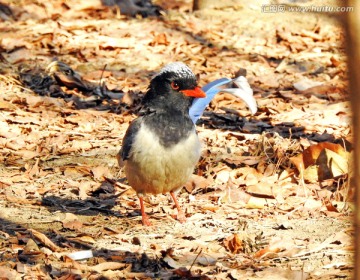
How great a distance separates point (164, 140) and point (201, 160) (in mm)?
1437

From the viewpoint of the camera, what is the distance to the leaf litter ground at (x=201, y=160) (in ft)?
16.8

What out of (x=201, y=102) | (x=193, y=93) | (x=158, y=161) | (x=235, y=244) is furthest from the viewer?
(x=201, y=102)

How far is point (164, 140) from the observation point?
5.93m

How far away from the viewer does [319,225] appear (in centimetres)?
575

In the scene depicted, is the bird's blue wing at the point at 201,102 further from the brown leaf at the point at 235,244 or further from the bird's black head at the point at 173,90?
the brown leaf at the point at 235,244

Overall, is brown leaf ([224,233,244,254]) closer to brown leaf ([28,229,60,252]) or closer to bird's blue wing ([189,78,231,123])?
brown leaf ([28,229,60,252])

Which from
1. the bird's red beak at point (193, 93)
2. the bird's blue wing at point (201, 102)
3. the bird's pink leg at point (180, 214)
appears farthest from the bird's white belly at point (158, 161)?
the bird's blue wing at point (201, 102)

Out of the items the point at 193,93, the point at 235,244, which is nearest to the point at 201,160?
the point at 193,93

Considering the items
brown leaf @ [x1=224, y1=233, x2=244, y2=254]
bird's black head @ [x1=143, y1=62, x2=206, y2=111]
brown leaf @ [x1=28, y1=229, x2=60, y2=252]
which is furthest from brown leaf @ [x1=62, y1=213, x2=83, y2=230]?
brown leaf @ [x1=224, y1=233, x2=244, y2=254]

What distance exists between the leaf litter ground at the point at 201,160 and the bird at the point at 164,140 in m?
0.35

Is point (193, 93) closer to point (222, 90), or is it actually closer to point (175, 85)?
point (175, 85)

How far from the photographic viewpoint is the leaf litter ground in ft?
16.8

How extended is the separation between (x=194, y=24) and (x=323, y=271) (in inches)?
291

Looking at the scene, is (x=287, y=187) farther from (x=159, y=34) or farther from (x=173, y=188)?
(x=159, y=34)
